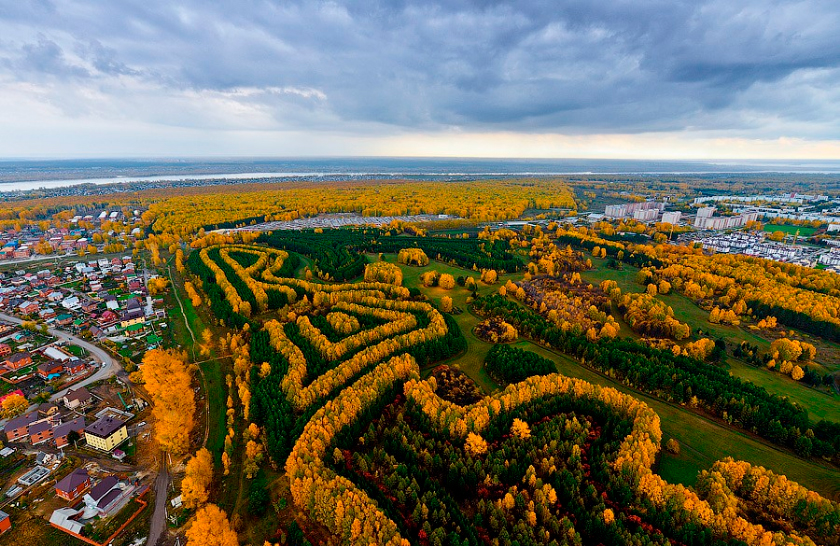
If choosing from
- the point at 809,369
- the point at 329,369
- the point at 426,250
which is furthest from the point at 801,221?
the point at 329,369

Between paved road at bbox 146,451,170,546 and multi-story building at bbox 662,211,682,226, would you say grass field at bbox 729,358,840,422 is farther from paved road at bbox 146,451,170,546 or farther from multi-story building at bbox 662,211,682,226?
multi-story building at bbox 662,211,682,226

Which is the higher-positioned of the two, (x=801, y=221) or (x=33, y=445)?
(x=801, y=221)

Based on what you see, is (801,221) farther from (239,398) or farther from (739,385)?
(239,398)

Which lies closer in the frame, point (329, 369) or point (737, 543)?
point (737, 543)

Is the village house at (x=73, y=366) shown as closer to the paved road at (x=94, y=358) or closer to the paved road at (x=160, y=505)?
the paved road at (x=94, y=358)

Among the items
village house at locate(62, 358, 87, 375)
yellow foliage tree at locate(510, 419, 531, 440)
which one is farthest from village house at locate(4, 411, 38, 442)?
yellow foliage tree at locate(510, 419, 531, 440)

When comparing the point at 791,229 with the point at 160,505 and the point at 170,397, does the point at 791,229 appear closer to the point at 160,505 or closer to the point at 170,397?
the point at 170,397
